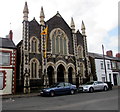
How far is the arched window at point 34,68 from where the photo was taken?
2219cm

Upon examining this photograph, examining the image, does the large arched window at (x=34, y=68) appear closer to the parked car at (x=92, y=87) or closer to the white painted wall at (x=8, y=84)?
the white painted wall at (x=8, y=84)

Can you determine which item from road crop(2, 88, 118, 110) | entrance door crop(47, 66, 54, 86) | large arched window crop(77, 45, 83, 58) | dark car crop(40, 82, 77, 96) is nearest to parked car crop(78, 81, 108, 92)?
dark car crop(40, 82, 77, 96)

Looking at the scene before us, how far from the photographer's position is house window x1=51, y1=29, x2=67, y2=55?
25.4 metres

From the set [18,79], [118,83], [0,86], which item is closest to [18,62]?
[18,79]

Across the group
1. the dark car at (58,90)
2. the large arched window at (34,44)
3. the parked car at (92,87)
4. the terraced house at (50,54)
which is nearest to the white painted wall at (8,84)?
the terraced house at (50,54)

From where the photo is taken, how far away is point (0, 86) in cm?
1950

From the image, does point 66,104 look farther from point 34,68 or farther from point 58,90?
point 34,68

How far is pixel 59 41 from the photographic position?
2622 centimetres

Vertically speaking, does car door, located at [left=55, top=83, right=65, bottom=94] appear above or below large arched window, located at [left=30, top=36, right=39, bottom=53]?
below

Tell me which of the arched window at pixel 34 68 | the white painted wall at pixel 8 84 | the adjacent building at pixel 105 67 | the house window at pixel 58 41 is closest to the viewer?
the white painted wall at pixel 8 84

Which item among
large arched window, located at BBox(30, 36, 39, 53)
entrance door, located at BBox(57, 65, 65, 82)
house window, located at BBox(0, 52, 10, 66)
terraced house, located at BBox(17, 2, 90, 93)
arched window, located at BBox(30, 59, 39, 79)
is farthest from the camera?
entrance door, located at BBox(57, 65, 65, 82)

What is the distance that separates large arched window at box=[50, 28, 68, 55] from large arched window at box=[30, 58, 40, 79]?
3798 millimetres

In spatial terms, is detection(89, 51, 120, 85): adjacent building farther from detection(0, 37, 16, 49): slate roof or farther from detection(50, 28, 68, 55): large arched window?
detection(0, 37, 16, 49): slate roof

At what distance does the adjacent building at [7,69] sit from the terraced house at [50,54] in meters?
1.41
